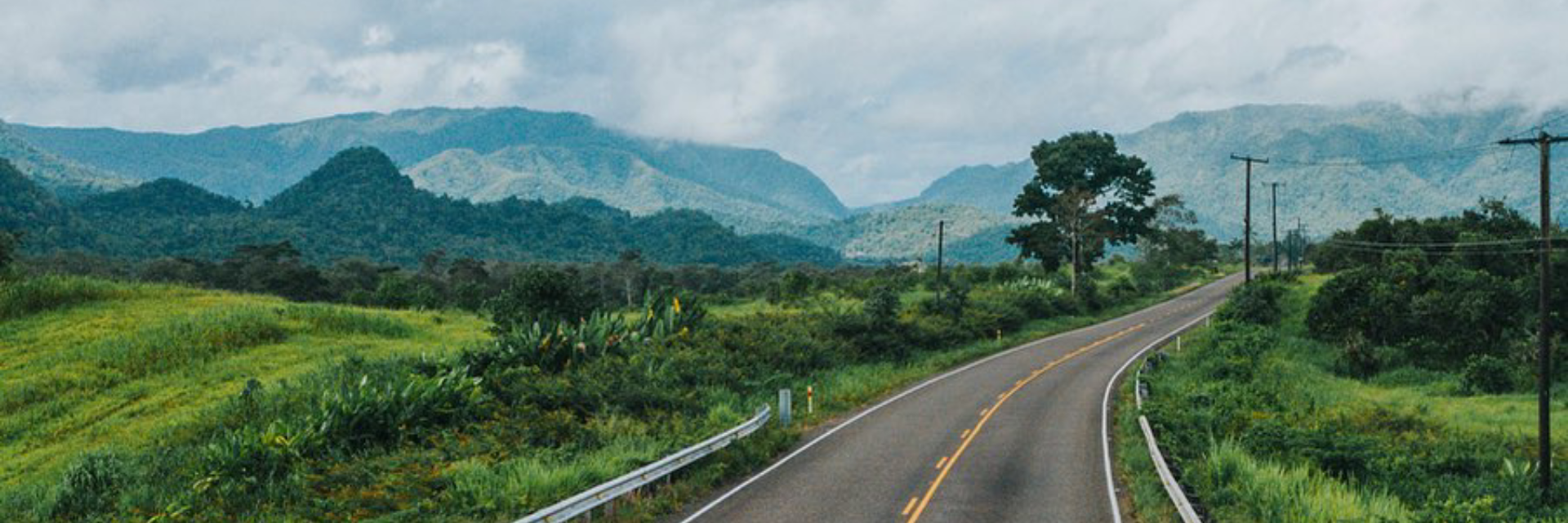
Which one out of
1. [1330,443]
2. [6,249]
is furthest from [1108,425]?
[6,249]

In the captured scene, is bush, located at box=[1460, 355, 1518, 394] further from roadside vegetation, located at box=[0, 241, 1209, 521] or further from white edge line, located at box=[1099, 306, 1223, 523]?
roadside vegetation, located at box=[0, 241, 1209, 521]

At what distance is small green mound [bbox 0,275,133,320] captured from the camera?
1329 inches

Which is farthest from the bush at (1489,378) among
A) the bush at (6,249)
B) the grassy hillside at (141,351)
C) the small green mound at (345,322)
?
the bush at (6,249)

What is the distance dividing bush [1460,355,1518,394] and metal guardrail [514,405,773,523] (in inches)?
1197

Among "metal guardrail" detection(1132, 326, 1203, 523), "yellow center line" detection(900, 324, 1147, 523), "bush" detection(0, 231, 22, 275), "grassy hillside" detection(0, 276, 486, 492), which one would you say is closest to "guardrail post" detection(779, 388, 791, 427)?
"yellow center line" detection(900, 324, 1147, 523)

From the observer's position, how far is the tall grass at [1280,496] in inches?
499

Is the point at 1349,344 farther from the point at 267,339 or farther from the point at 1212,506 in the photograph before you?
the point at 267,339

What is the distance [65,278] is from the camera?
121 feet

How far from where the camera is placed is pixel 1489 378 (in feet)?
113

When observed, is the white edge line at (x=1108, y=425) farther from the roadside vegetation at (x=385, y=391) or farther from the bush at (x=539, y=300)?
the bush at (x=539, y=300)

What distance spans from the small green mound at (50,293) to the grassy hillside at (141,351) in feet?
0.14

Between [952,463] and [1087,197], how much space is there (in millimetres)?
63341

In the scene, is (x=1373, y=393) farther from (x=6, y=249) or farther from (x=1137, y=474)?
(x=6, y=249)

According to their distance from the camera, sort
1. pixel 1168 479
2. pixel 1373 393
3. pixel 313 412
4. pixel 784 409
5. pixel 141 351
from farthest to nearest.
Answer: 1. pixel 1373 393
2. pixel 141 351
3. pixel 784 409
4. pixel 313 412
5. pixel 1168 479
